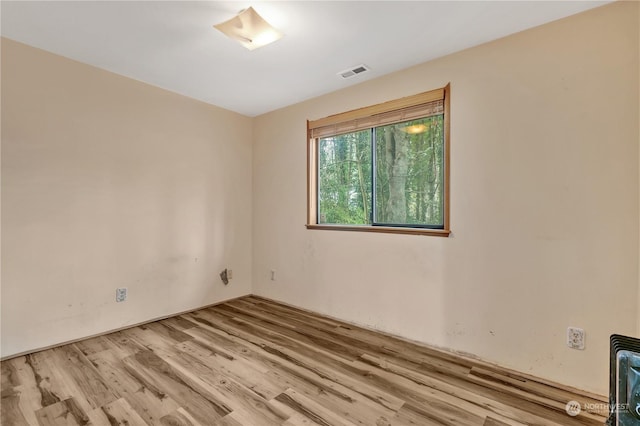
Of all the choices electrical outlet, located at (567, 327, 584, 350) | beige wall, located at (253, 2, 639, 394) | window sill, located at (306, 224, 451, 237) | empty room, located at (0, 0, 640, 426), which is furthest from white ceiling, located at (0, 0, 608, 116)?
electrical outlet, located at (567, 327, 584, 350)

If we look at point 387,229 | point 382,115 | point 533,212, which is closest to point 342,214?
point 387,229

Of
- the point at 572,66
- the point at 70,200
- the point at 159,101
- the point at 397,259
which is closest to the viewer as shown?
the point at 572,66

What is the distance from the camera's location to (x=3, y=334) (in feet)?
7.18

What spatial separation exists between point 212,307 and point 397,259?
7.31ft

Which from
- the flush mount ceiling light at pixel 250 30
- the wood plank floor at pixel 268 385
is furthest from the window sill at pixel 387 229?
the flush mount ceiling light at pixel 250 30

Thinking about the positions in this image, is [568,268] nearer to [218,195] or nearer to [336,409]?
[336,409]

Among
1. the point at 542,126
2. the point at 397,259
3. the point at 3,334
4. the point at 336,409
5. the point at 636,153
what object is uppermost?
the point at 542,126

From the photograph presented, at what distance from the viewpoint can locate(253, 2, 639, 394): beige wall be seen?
1765 millimetres

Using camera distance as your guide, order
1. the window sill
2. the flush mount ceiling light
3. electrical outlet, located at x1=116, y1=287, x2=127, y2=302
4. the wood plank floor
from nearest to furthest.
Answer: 1. the wood plank floor
2. the flush mount ceiling light
3. the window sill
4. electrical outlet, located at x1=116, y1=287, x2=127, y2=302

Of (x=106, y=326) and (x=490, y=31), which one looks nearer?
(x=490, y=31)

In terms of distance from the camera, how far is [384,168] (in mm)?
2863

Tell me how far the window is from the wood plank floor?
1.07m

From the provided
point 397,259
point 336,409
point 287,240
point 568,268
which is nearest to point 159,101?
point 287,240

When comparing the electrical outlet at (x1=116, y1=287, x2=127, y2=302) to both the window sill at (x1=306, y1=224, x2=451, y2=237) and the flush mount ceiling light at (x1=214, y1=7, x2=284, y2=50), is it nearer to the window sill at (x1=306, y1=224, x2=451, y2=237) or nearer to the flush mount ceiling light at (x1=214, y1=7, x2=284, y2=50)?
the window sill at (x1=306, y1=224, x2=451, y2=237)
